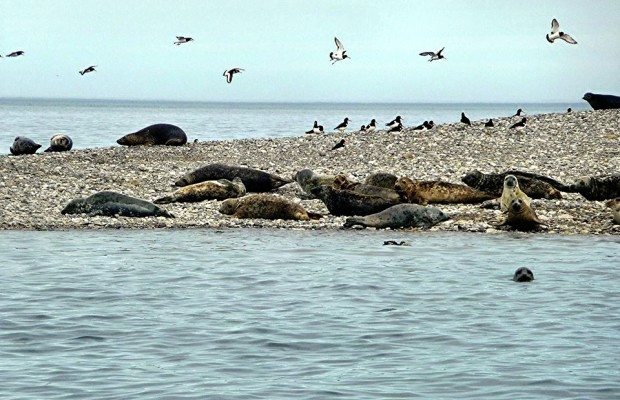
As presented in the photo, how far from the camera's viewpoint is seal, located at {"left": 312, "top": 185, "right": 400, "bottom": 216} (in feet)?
66.0

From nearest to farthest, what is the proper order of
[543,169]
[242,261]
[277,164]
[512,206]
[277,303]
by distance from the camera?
[277,303] → [242,261] → [512,206] → [543,169] → [277,164]

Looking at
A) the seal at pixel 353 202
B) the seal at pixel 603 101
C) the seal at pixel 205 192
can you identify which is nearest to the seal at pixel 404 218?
the seal at pixel 353 202

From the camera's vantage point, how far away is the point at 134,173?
26.0 meters

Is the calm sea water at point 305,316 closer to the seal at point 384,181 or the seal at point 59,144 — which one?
the seal at point 384,181

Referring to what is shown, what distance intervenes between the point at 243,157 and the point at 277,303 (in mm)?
16245

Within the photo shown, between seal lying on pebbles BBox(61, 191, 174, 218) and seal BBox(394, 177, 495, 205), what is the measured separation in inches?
176

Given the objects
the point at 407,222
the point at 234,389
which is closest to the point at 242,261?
the point at 407,222

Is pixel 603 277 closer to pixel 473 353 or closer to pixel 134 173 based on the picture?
pixel 473 353

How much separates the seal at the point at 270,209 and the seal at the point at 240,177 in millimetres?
2726

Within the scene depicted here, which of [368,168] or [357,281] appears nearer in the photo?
[357,281]

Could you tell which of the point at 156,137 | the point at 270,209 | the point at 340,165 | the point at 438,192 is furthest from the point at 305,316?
the point at 156,137

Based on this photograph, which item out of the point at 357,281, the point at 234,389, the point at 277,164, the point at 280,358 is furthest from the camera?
the point at 277,164

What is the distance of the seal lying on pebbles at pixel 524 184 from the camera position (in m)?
21.3

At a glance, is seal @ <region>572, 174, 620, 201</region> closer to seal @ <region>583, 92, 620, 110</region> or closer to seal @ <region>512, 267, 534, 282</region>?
seal @ <region>512, 267, 534, 282</region>
